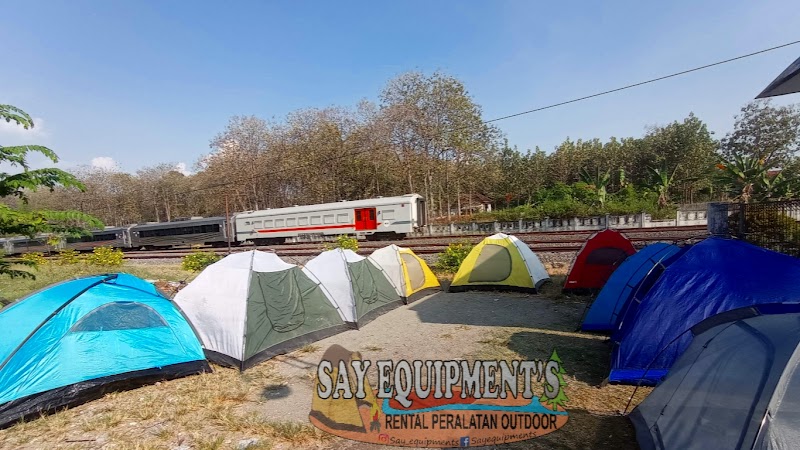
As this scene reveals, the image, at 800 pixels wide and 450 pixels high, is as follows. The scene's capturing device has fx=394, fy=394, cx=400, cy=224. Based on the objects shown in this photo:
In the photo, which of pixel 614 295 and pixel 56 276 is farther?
pixel 56 276

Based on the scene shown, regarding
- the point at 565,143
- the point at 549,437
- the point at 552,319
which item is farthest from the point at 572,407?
the point at 565,143

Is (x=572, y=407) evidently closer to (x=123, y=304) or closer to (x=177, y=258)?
(x=123, y=304)

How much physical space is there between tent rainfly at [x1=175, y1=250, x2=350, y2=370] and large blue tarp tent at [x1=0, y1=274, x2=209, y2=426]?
43 cm

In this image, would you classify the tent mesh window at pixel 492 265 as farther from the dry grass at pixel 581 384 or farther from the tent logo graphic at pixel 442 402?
the tent logo graphic at pixel 442 402

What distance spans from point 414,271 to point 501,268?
2.27 m

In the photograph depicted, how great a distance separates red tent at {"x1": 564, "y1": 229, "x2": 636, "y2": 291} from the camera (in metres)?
9.16

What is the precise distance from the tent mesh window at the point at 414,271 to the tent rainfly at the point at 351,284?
1.14m

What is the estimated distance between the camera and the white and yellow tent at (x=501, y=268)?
10.1 metres

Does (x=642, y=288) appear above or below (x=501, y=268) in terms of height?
above

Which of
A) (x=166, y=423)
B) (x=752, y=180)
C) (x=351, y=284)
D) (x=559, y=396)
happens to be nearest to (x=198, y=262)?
(x=351, y=284)

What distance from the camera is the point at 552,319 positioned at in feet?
25.5

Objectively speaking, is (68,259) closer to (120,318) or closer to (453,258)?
(120,318)

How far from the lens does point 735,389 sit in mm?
2879

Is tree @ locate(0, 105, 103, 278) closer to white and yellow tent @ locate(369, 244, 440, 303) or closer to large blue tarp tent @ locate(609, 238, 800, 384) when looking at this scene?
white and yellow tent @ locate(369, 244, 440, 303)
